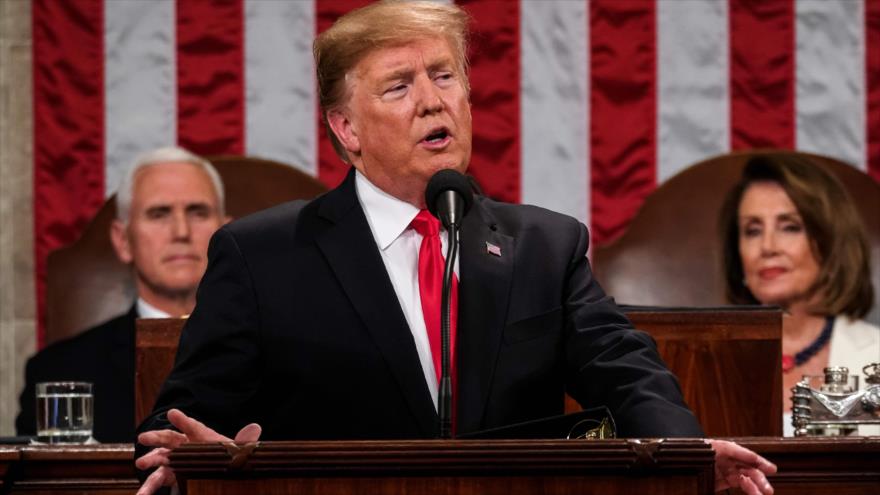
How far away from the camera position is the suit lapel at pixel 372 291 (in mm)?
2459

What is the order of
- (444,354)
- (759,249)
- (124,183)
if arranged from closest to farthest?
(444,354), (759,249), (124,183)

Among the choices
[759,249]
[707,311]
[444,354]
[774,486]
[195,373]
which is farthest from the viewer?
[759,249]

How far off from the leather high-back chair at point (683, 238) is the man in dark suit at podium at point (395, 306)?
2.02 m

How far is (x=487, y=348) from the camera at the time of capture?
8.25ft

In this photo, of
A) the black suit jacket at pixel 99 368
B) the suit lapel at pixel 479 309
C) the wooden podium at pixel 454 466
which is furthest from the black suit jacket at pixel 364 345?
the black suit jacket at pixel 99 368

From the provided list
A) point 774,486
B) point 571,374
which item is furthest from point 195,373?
point 774,486

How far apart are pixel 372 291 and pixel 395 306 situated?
53 mm

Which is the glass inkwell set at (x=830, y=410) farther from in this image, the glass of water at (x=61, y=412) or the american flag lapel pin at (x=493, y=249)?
the glass of water at (x=61, y=412)

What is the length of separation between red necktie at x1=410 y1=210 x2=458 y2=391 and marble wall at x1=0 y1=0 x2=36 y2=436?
2.75 m

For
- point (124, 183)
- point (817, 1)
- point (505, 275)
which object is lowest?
point (505, 275)

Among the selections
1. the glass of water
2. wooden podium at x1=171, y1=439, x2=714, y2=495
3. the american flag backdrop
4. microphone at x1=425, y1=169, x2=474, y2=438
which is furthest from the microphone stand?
the american flag backdrop

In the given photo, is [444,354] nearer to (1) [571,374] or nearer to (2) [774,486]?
(1) [571,374]

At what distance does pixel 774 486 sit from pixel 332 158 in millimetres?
2607

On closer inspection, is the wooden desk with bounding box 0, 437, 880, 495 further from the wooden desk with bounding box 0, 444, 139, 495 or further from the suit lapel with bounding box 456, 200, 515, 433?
the wooden desk with bounding box 0, 444, 139, 495
